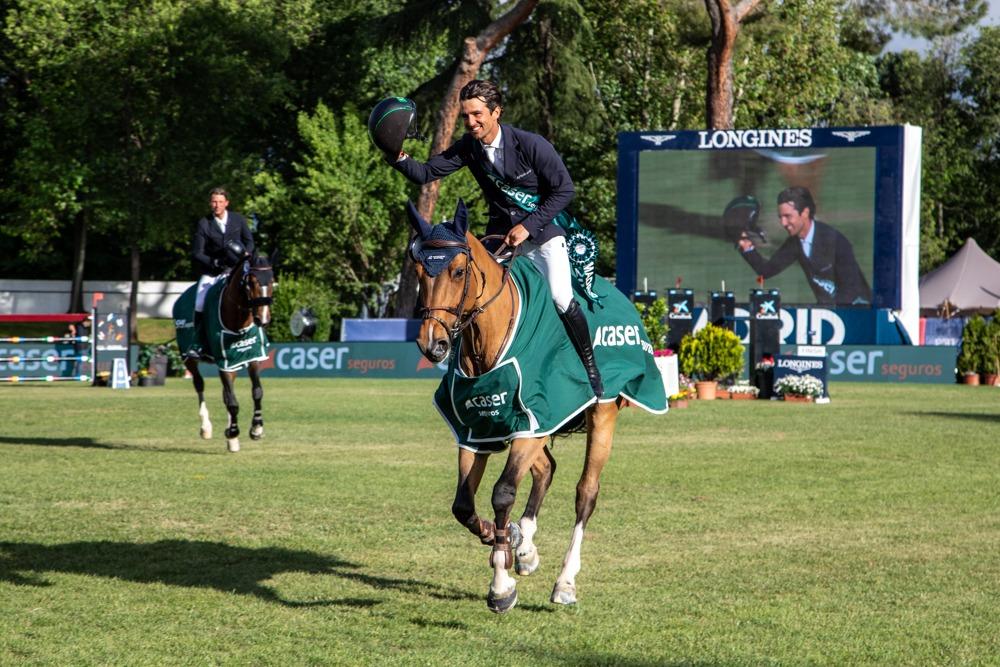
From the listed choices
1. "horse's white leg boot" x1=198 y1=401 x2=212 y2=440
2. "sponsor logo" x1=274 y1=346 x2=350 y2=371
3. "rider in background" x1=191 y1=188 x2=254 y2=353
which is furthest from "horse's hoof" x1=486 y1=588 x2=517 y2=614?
"sponsor logo" x1=274 y1=346 x2=350 y2=371

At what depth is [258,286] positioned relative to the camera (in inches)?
627

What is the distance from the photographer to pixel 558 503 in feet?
39.3

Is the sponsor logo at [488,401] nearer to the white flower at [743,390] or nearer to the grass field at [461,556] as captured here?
the grass field at [461,556]

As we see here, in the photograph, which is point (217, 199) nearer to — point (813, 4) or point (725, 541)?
point (725, 541)

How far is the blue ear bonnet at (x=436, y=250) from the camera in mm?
7055

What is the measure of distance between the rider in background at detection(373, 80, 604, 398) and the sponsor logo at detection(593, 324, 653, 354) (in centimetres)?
26

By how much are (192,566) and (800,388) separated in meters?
20.5

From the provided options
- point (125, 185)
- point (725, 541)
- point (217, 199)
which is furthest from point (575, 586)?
point (125, 185)

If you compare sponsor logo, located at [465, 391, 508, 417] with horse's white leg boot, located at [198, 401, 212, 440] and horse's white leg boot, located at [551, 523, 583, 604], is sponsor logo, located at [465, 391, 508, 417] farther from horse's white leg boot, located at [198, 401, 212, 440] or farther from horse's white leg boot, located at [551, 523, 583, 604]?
horse's white leg boot, located at [198, 401, 212, 440]

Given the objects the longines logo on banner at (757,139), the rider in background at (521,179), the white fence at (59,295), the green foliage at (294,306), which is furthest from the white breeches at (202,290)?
the white fence at (59,295)

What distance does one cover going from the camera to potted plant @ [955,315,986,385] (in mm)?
35344

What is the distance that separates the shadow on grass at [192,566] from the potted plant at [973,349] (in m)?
29.4

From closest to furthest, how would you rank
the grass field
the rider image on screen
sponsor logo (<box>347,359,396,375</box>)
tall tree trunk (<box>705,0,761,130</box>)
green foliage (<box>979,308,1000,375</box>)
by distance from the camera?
the grass field < the rider image on screen < green foliage (<box>979,308,1000,375</box>) < sponsor logo (<box>347,359,396,375</box>) < tall tree trunk (<box>705,0,761,130</box>)

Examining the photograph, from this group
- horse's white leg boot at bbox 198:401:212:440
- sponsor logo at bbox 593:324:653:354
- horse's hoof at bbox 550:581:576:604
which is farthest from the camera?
horse's white leg boot at bbox 198:401:212:440
